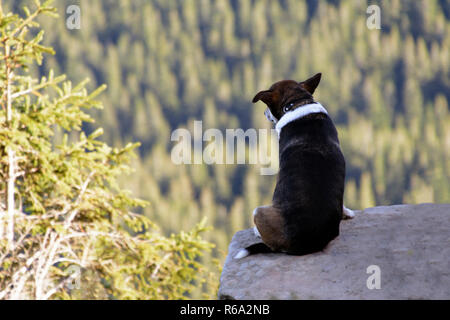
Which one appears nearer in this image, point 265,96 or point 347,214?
point 265,96

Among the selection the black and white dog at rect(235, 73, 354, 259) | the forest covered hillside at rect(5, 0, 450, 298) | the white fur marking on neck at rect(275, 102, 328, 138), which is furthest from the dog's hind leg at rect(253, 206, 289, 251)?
the forest covered hillside at rect(5, 0, 450, 298)

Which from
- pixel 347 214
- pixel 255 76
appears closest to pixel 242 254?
pixel 347 214

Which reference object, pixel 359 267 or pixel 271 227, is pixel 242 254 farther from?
pixel 359 267

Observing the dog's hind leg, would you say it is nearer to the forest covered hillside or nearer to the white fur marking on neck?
the white fur marking on neck

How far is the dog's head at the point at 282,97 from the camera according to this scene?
5.12m

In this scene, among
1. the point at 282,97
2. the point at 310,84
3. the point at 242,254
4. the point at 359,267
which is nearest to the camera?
the point at 359,267

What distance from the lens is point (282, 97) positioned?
5211mm

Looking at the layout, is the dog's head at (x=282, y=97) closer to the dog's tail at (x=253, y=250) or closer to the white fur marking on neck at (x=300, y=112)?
the white fur marking on neck at (x=300, y=112)

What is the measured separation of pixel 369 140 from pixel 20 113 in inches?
2247

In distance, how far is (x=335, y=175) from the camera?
15.2 feet

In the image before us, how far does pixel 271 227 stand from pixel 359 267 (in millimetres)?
795

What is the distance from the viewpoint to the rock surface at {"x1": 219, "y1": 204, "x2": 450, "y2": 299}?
4.11m

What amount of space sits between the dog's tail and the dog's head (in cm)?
126

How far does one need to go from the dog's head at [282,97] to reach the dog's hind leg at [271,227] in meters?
1.04
